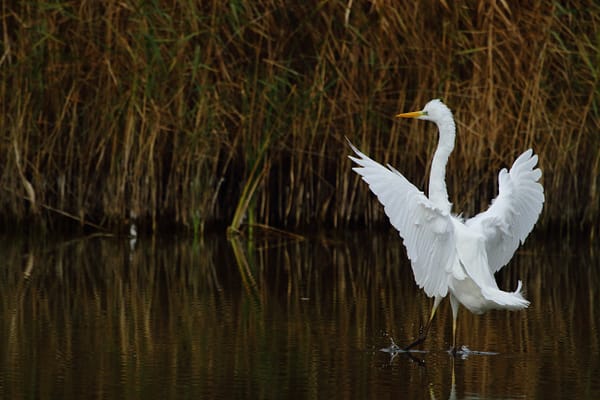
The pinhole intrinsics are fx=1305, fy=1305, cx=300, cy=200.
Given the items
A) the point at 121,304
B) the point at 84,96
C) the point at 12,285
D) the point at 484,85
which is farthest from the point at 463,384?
the point at 84,96

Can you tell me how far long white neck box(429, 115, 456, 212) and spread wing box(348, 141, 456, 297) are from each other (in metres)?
0.21

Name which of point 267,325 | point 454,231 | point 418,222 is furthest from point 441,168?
point 267,325

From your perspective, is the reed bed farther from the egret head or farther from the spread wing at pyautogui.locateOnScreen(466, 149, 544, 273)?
the spread wing at pyautogui.locateOnScreen(466, 149, 544, 273)

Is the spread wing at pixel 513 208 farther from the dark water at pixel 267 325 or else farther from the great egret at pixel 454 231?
the dark water at pixel 267 325

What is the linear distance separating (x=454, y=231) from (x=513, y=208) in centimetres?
47

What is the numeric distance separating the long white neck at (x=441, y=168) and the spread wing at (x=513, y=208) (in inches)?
8.1

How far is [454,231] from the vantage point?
637 centimetres

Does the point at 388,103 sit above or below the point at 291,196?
above

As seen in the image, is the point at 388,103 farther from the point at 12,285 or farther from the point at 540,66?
the point at 12,285

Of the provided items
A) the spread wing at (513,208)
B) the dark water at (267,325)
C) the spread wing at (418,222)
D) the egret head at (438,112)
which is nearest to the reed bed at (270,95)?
the dark water at (267,325)

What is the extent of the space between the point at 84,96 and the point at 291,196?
1.88 metres

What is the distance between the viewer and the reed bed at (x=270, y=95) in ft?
33.7

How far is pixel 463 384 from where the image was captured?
5.52 meters

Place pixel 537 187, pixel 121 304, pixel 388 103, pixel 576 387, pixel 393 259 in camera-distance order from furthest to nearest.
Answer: pixel 388 103 → pixel 393 259 → pixel 121 304 → pixel 537 187 → pixel 576 387
